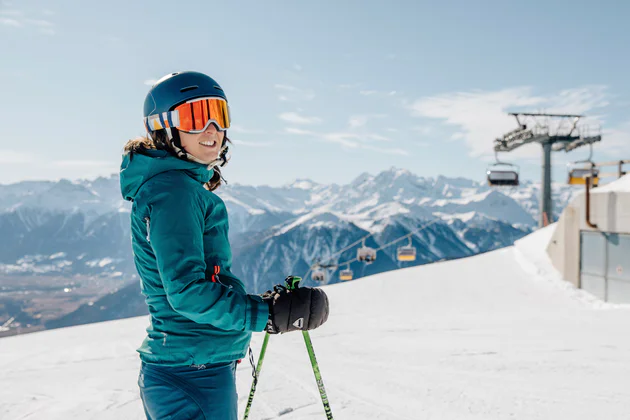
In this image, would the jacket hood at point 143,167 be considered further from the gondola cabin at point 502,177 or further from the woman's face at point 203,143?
the gondola cabin at point 502,177

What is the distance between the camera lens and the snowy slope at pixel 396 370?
4.67 meters

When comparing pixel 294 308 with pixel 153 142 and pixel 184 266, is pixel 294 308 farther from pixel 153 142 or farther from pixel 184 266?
pixel 153 142

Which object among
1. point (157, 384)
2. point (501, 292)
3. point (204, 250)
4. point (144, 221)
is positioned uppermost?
point (144, 221)

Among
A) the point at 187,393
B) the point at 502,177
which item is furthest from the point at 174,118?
the point at 502,177

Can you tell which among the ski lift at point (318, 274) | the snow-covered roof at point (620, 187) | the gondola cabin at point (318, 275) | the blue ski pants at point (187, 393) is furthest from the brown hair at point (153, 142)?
the gondola cabin at point (318, 275)

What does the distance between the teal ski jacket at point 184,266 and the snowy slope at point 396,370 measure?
9.18 feet

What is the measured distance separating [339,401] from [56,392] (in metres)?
3.48

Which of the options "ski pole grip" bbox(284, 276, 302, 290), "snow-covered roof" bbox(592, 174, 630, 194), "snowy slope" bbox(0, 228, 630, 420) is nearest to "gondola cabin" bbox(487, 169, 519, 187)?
"snow-covered roof" bbox(592, 174, 630, 194)

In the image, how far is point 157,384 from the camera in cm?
192

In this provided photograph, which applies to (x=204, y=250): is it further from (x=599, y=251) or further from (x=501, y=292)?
(x=599, y=251)

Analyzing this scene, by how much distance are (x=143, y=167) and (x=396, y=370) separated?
205 inches

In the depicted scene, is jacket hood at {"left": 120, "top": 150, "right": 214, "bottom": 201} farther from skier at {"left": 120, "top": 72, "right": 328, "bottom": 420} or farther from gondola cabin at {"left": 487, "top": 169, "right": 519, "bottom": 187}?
gondola cabin at {"left": 487, "top": 169, "right": 519, "bottom": 187}

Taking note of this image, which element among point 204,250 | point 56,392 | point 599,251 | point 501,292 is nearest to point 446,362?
point 56,392

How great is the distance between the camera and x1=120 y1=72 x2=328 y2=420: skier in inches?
68.7
